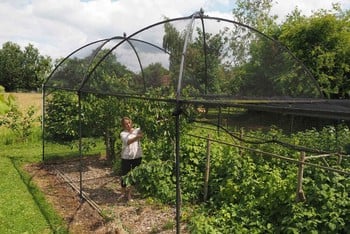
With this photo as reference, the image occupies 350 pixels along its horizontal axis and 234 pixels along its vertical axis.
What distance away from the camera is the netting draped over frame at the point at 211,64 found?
17.4 feet

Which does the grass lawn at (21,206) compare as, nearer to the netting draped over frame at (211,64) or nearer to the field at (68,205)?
the field at (68,205)

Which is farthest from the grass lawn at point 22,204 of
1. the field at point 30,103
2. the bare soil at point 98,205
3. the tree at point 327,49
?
the tree at point 327,49

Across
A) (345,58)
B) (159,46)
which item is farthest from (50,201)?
(345,58)

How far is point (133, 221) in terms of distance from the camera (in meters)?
5.31

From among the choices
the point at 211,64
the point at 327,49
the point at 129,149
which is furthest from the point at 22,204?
the point at 327,49

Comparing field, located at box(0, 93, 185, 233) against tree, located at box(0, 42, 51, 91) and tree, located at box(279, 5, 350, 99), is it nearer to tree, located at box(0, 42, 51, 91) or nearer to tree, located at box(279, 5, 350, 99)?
tree, located at box(279, 5, 350, 99)

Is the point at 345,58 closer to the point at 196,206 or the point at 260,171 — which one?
the point at 260,171

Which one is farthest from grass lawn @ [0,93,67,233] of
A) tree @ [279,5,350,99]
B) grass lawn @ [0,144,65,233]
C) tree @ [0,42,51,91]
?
tree @ [0,42,51,91]

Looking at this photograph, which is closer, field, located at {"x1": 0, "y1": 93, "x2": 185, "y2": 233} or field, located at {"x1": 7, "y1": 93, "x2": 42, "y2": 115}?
field, located at {"x1": 0, "y1": 93, "x2": 185, "y2": 233}

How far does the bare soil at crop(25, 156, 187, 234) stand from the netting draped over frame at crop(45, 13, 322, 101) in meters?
1.86

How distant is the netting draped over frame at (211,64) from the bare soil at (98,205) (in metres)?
1.86

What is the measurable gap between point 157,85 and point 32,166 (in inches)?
199

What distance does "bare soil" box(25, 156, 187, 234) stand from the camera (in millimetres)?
5168

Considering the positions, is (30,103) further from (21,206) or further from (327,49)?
(21,206)
